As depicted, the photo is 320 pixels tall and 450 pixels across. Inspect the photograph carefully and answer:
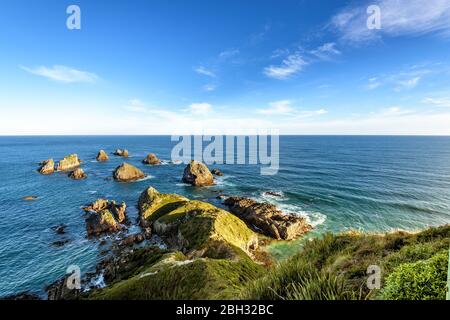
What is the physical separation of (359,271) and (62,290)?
2510cm

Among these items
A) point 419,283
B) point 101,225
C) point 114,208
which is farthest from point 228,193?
point 419,283

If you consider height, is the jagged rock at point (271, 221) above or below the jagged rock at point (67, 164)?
below

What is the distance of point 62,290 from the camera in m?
20.4

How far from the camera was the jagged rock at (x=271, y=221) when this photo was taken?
29.9 m

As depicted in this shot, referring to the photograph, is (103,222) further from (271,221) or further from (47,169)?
(47,169)

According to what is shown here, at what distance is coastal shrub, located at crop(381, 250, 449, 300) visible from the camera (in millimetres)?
4629

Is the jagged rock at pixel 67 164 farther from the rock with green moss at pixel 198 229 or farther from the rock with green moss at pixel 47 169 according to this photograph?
the rock with green moss at pixel 198 229

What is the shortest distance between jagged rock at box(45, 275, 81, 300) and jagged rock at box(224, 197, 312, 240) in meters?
22.4

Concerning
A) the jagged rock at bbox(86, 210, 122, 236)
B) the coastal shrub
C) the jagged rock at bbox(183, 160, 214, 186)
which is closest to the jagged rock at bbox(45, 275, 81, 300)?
the jagged rock at bbox(86, 210, 122, 236)

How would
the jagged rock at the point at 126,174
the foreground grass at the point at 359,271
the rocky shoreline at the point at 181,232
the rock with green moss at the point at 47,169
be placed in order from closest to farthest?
1. the foreground grass at the point at 359,271
2. the rocky shoreline at the point at 181,232
3. the jagged rock at the point at 126,174
4. the rock with green moss at the point at 47,169

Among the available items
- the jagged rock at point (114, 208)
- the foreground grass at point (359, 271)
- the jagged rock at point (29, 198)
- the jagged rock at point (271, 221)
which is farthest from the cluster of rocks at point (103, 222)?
the foreground grass at point (359, 271)

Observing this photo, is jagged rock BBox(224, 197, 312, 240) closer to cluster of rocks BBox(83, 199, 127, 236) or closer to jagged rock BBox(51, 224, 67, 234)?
cluster of rocks BBox(83, 199, 127, 236)

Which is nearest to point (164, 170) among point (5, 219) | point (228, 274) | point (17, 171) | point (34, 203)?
point (34, 203)
